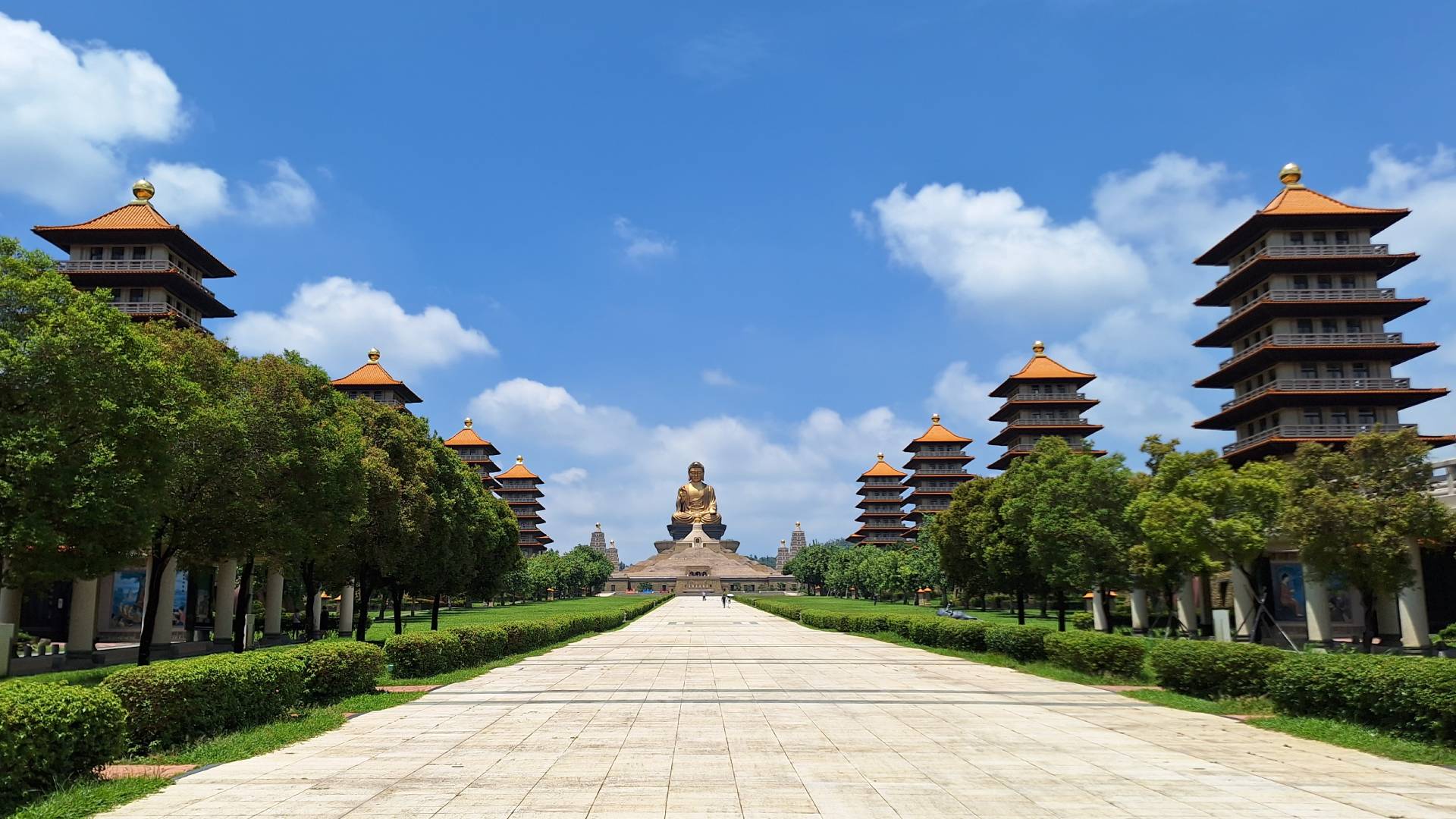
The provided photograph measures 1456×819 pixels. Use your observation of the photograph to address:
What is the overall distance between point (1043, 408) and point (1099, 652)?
61.4 m

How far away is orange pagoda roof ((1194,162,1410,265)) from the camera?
49.6 meters

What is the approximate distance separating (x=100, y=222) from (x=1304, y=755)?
58258 millimetres

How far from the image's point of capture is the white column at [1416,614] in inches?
1133

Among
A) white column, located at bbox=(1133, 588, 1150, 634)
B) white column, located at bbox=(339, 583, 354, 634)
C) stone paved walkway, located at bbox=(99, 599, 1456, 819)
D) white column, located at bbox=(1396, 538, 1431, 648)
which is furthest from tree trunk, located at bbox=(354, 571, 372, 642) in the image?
white column, located at bbox=(1396, 538, 1431, 648)

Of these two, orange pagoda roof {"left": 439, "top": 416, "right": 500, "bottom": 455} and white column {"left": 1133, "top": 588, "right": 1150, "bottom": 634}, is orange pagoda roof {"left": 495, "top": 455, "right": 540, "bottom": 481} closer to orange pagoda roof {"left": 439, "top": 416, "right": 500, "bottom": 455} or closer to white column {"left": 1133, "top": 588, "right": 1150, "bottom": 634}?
orange pagoda roof {"left": 439, "top": 416, "right": 500, "bottom": 455}

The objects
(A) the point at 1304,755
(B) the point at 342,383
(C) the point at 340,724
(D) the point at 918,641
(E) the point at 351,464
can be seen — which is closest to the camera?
(A) the point at 1304,755

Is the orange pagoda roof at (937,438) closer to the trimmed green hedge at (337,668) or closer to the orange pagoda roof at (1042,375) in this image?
the orange pagoda roof at (1042,375)

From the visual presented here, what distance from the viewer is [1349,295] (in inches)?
1924

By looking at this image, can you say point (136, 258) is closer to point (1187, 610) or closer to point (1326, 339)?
point (1187, 610)

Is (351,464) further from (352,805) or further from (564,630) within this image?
(352,805)

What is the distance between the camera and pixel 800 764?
11852 millimetres

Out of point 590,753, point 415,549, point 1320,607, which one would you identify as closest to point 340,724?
point 590,753

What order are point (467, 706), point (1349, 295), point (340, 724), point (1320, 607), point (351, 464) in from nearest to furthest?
point (340, 724)
point (467, 706)
point (351, 464)
point (1320, 607)
point (1349, 295)

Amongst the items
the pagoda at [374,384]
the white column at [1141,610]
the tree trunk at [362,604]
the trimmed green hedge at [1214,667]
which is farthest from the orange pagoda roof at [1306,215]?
the pagoda at [374,384]
